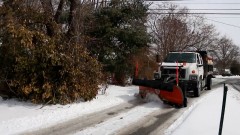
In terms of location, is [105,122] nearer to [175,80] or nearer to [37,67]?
[37,67]

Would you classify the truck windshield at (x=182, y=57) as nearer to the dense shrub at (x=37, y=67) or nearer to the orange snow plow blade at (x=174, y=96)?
the orange snow plow blade at (x=174, y=96)

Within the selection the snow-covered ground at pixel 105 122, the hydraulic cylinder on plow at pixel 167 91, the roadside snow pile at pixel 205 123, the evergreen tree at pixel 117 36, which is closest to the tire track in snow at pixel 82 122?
the snow-covered ground at pixel 105 122

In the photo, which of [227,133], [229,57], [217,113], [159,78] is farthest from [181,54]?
[229,57]

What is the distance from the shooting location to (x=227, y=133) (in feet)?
32.2

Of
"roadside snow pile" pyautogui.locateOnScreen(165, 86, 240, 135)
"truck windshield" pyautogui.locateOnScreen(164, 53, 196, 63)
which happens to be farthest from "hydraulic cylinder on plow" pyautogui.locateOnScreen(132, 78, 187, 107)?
"truck windshield" pyautogui.locateOnScreen(164, 53, 196, 63)

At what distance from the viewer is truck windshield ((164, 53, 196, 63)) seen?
20.4 m

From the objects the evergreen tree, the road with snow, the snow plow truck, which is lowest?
the road with snow

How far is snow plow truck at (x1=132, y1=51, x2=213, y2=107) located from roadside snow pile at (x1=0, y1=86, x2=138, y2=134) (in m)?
1.95

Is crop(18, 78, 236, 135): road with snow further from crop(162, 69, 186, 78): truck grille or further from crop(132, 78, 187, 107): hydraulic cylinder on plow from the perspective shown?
crop(162, 69, 186, 78): truck grille

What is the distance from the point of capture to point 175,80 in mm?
18875

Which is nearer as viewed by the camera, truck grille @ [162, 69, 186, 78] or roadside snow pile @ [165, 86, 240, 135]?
roadside snow pile @ [165, 86, 240, 135]

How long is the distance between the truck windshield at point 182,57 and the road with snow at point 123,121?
5.12 metres

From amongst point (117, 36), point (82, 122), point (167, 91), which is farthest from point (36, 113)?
point (117, 36)

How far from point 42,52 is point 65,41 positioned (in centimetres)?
159
